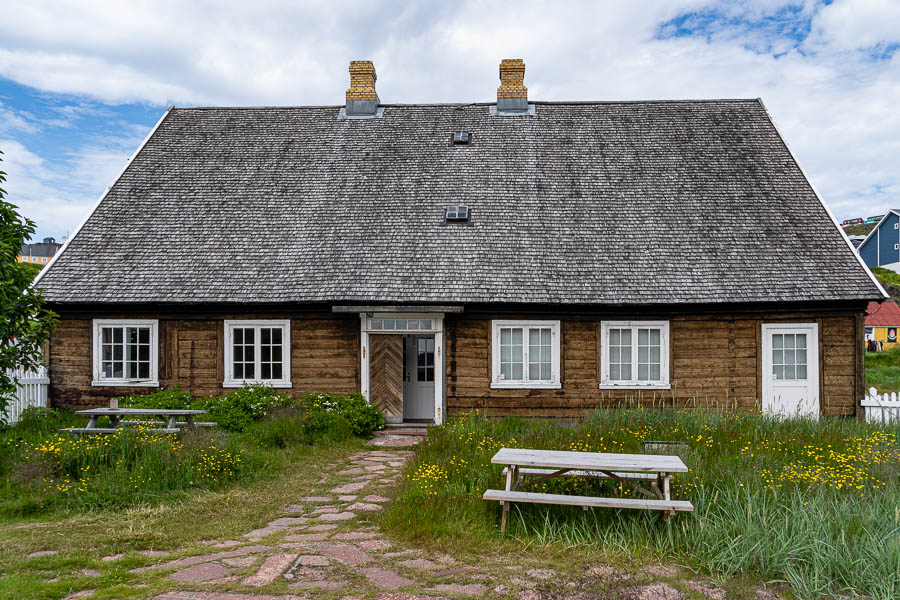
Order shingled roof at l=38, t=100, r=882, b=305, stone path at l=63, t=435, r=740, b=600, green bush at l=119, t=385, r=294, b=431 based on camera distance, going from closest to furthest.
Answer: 1. stone path at l=63, t=435, r=740, b=600
2. green bush at l=119, t=385, r=294, b=431
3. shingled roof at l=38, t=100, r=882, b=305

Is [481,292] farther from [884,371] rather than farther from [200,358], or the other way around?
[884,371]

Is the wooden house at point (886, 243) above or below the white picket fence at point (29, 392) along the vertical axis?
above

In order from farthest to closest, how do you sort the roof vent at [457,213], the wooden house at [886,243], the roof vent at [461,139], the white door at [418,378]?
the wooden house at [886,243] < the roof vent at [461,139] < the roof vent at [457,213] < the white door at [418,378]

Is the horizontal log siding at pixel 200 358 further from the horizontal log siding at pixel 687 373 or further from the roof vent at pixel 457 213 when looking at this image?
the roof vent at pixel 457 213

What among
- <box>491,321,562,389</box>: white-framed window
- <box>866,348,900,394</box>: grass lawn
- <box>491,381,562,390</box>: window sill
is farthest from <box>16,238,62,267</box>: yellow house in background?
<box>866,348,900,394</box>: grass lawn

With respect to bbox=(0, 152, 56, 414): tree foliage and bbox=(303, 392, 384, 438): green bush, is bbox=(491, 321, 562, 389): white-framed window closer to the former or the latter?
bbox=(303, 392, 384, 438): green bush

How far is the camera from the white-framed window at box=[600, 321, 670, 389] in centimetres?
1270

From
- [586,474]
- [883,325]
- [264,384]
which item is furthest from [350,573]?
[883,325]

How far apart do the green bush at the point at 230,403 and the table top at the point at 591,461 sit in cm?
674

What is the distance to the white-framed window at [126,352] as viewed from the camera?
13180 mm

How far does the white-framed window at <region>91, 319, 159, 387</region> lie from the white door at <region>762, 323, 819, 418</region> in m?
13.0

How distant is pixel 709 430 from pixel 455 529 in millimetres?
5089

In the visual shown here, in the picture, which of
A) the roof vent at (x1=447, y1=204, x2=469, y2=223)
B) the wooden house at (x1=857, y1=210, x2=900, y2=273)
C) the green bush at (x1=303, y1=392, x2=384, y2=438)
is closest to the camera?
the green bush at (x1=303, y1=392, x2=384, y2=438)

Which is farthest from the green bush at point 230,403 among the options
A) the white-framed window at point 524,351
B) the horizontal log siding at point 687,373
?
the white-framed window at point 524,351
